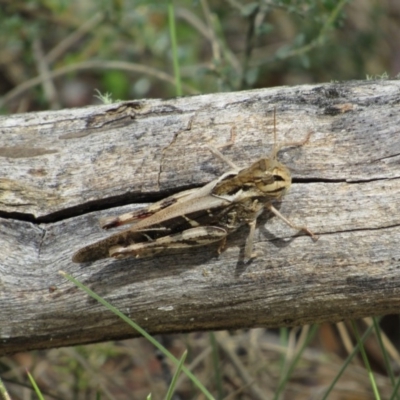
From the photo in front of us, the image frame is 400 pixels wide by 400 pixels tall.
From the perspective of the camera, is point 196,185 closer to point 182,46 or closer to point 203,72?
point 203,72

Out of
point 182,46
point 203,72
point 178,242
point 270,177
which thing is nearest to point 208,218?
point 178,242

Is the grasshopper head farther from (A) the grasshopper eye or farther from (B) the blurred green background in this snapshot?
(B) the blurred green background

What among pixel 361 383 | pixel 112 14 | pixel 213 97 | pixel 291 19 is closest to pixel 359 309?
pixel 213 97

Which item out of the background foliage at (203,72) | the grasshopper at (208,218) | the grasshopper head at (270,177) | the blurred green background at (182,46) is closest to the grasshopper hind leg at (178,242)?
the grasshopper at (208,218)

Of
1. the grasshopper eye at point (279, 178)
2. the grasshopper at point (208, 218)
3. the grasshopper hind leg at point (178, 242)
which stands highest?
the grasshopper eye at point (279, 178)

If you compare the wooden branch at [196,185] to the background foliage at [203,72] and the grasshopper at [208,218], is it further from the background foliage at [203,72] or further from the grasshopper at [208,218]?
the background foliage at [203,72]

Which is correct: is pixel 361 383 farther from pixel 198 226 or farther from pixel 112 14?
pixel 112 14
